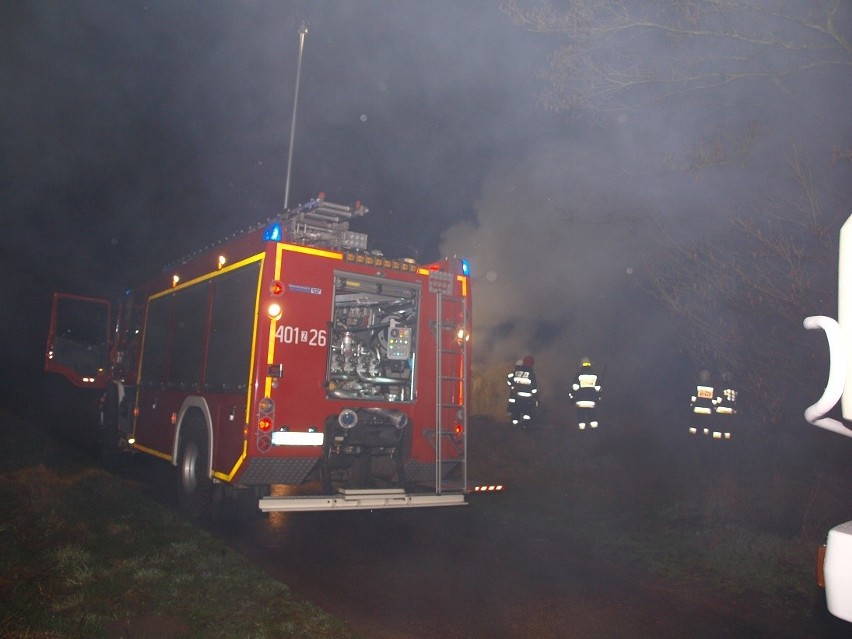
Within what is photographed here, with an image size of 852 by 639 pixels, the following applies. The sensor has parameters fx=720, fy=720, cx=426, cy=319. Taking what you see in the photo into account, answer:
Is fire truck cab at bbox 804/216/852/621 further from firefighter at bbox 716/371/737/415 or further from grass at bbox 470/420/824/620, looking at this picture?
firefighter at bbox 716/371/737/415

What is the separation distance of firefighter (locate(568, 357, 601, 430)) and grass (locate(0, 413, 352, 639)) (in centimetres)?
791

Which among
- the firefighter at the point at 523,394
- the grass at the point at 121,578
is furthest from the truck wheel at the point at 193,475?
the firefighter at the point at 523,394

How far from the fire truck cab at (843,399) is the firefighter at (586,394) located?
11.1 meters

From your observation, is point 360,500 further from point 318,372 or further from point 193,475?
point 193,475

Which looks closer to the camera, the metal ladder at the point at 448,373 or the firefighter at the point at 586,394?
the metal ladder at the point at 448,373

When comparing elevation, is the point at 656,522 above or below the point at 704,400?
below

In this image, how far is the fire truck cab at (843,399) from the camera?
1.93 meters

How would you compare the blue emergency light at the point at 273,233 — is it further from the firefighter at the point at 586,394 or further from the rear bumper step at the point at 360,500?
the firefighter at the point at 586,394

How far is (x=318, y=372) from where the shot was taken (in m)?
6.59

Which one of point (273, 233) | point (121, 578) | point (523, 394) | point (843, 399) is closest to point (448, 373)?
point (273, 233)

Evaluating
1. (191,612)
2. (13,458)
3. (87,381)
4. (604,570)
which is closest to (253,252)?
(191,612)

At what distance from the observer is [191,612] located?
4.39m

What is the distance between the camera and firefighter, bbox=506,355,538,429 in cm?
1284

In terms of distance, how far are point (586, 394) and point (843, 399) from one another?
1121cm
